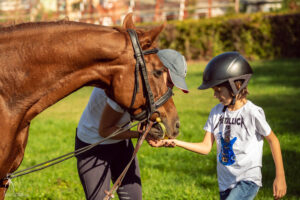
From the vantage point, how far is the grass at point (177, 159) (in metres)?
5.22

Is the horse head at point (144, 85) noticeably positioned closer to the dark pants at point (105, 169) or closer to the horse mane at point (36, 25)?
the horse mane at point (36, 25)

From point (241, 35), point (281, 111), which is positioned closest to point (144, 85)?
point (281, 111)

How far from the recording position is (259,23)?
61.4 feet

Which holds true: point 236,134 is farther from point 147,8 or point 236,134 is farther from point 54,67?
point 147,8

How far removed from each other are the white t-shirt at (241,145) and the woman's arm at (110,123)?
761mm

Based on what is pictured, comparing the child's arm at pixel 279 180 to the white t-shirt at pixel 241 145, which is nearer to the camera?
the child's arm at pixel 279 180

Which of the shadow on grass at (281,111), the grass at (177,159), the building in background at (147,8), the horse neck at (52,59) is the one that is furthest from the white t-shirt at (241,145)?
the building in background at (147,8)

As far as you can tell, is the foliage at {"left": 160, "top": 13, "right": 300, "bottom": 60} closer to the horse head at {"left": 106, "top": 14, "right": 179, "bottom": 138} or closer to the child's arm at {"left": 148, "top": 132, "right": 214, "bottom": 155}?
the child's arm at {"left": 148, "top": 132, "right": 214, "bottom": 155}

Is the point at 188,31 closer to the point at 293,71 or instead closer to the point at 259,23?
the point at 259,23

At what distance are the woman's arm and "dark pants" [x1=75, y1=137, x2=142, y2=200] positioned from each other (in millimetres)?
273

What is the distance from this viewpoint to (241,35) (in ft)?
62.9

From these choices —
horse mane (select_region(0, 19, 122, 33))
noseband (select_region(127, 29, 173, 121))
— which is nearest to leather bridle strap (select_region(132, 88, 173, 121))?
noseband (select_region(127, 29, 173, 121))

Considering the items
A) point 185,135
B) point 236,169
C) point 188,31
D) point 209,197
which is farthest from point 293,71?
point 236,169

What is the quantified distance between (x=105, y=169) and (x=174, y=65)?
122 cm
